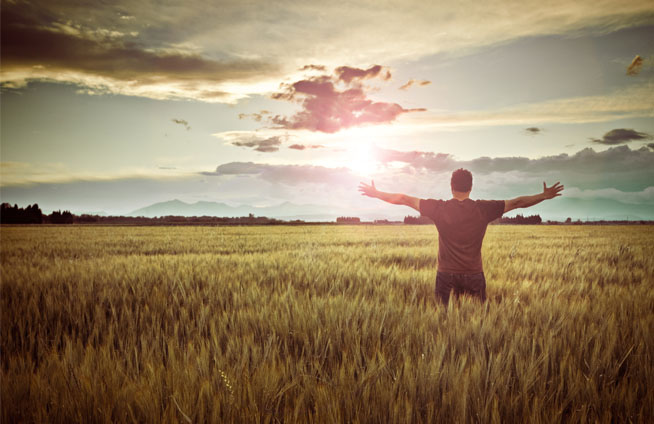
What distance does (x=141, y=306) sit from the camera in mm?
4348

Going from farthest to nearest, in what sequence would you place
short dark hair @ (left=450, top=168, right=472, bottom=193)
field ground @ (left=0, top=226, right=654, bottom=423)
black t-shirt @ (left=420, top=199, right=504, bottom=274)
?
short dark hair @ (left=450, top=168, right=472, bottom=193) → black t-shirt @ (left=420, top=199, right=504, bottom=274) → field ground @ (left=0, top=226, right=654, bottom=423)

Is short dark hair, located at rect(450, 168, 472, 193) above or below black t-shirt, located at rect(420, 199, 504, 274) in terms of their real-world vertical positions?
above

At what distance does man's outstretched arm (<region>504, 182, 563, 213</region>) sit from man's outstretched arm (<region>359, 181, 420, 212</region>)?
3.81ft

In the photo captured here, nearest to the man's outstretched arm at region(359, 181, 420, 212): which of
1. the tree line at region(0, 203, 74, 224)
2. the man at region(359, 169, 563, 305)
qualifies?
the man at region(359, 169, 563, 305)

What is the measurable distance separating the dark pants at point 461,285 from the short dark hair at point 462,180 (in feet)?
3.66

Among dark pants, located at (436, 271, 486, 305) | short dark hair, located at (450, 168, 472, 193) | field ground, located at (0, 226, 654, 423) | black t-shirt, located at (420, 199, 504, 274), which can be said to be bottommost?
field ground, located at (0, 226, 654, 423)

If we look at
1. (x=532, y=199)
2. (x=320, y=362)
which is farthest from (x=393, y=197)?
(x=320, y=362)

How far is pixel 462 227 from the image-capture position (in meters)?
4.38

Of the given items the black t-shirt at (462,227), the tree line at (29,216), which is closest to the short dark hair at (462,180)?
the black t-shirt at (462,227)

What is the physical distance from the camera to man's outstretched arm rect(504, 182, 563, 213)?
14.6 feet

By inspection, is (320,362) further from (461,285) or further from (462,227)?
(462,227)

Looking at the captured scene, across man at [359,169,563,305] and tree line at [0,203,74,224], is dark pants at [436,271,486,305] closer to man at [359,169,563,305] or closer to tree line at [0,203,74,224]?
Result: man at [359,169,563,305]

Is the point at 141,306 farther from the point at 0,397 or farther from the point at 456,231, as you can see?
the point at 456,231

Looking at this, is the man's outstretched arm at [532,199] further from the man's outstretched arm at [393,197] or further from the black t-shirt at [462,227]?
the man's outstretched arm at [393,197]
